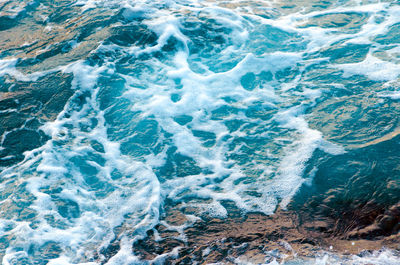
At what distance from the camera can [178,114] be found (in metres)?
6.03

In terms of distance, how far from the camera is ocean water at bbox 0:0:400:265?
4.40 m

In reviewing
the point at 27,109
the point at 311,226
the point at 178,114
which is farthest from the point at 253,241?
the point at 27,109

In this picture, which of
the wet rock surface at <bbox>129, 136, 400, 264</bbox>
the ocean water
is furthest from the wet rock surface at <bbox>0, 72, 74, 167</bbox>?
the wet rock surface at <bbox>129, 136, 400, 264</bbox>

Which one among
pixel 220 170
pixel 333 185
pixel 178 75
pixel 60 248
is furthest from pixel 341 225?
pixel 178 75

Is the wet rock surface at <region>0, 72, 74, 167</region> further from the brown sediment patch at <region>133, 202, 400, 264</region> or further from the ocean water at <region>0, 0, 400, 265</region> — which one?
the brown sediment patch at <region>133, 202, 400, 264</region>

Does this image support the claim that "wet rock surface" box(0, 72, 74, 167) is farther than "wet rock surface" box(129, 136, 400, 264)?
Yes

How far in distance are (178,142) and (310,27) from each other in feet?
14.7

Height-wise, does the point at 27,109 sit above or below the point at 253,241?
above

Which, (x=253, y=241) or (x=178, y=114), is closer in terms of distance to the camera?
(x=253, y=241)

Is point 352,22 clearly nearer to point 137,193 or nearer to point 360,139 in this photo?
point 360,139

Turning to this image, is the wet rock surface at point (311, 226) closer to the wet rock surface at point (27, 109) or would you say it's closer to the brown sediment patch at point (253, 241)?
the brown sediment patch at point (253, 241)

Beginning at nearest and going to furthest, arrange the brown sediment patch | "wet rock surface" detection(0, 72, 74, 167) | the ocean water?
1. the brown sediment patch
2. the ocean water
3. "wet rock surface" detection(0, 72, 74, 167)

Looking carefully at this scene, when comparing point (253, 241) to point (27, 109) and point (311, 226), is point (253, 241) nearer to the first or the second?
point (311, 226)

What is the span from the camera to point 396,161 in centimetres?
451
